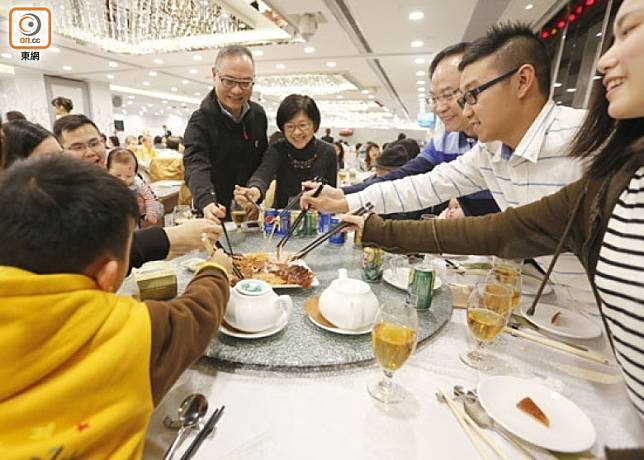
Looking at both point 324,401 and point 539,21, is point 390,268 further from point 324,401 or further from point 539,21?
point 539,21

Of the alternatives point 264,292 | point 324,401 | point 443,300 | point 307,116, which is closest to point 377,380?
point 324,401

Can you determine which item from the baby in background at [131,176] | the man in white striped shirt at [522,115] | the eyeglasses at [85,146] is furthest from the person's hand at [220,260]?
the baby in background at [131,176]

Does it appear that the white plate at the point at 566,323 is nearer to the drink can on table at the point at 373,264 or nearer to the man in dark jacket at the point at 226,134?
the drink can on table at the point at 373,264

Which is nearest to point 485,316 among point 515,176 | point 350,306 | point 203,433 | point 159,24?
point 350,306

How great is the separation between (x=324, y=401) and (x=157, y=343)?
1.20ft

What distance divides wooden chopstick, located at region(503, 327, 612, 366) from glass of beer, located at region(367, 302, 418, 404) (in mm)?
430

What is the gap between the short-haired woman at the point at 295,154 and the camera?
7.84ft

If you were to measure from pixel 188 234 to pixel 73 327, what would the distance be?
0.68 m

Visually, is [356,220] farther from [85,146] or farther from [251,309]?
[85,146]

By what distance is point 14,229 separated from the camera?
578mm

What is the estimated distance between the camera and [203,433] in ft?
2.09

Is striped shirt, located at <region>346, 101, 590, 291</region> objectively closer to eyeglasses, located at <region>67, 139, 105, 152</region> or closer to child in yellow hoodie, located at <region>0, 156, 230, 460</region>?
child in yellow hoodie, located at <region>0, 156, 230, 460</region>

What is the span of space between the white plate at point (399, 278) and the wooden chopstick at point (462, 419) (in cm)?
50

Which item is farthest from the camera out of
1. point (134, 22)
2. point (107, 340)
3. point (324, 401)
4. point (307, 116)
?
point (134, 22)
